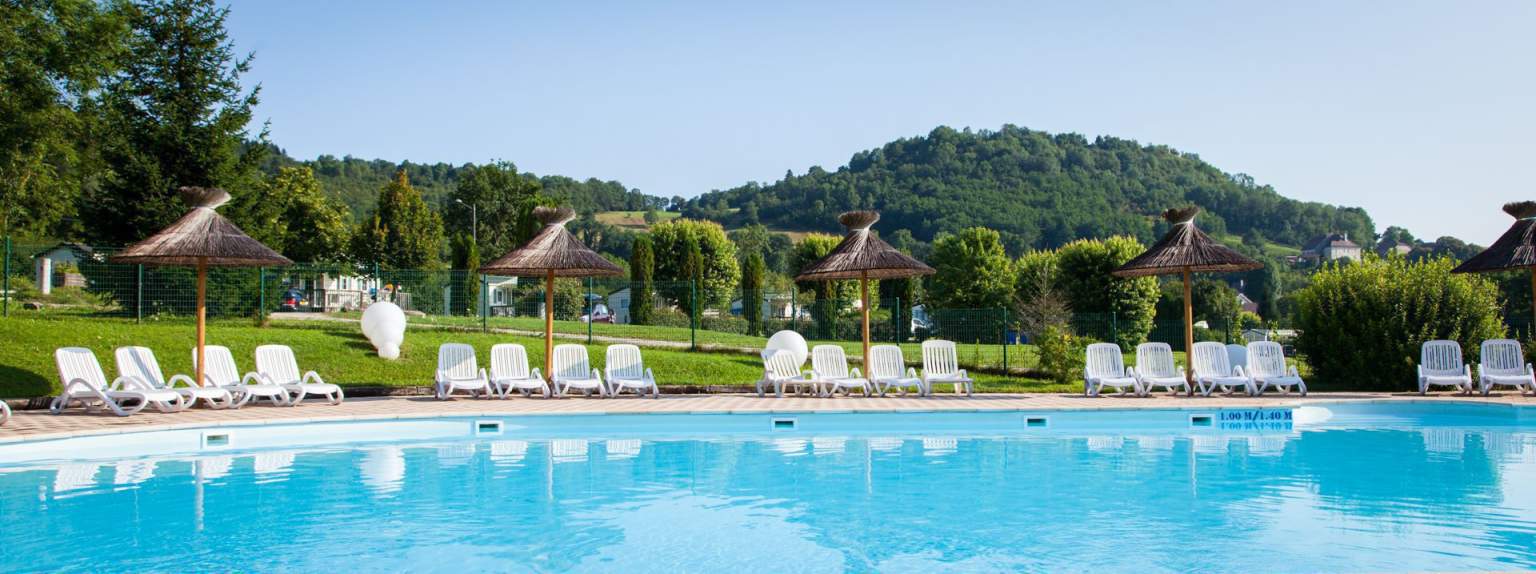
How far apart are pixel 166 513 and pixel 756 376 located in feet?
34.0

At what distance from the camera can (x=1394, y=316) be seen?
47.1ft

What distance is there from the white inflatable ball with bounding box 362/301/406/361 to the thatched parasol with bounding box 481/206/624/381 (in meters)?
2.18

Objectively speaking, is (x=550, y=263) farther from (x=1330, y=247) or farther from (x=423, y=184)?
(x=1330, y=247)

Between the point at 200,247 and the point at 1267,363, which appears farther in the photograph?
the point at 1267,363

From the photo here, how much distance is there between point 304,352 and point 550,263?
14.7ft

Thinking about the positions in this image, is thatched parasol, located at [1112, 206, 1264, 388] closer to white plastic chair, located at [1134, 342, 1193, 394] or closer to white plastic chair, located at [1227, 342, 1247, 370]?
white plastic chair, located at [1134, 342, 1193, 394]

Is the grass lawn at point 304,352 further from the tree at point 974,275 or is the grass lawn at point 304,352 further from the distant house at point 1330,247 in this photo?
the distant house at point 1330,247

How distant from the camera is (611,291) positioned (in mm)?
47219

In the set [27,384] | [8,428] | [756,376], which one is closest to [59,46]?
[27,384]

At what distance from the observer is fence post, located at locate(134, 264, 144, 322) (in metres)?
15.5

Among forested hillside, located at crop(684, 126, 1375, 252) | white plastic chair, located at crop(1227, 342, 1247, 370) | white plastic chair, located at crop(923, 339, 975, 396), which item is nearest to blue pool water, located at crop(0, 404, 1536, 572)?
white plastic chair, located at crop(923, 339, 975, 396)

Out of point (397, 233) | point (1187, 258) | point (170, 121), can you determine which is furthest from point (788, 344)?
point (397, 233)

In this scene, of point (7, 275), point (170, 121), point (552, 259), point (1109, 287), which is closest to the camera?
point (552, 259)

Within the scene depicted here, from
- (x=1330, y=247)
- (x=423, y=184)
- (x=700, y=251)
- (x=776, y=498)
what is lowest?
(x=776, y=498)
